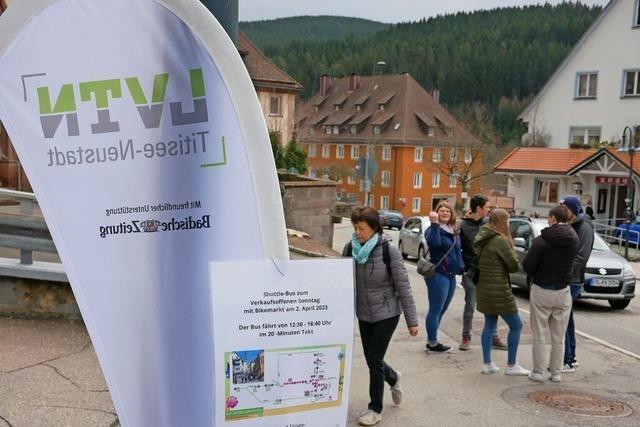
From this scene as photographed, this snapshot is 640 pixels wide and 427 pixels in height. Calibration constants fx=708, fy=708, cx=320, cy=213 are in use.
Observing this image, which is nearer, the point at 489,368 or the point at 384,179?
the point at 489,368

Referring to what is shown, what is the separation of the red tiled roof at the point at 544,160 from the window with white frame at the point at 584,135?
352 cm

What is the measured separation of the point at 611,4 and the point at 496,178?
3891cm

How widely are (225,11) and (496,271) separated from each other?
14.5 ft

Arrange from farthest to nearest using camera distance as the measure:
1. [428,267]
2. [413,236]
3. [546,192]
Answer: [546,192] → [413,236] → [428,267]

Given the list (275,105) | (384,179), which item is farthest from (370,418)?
(384,179)

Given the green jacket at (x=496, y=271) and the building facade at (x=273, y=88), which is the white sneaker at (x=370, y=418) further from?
the building facade at (x=273, y=88)

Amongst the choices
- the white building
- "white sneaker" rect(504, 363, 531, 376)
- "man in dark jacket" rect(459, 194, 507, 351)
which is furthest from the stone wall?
the white building

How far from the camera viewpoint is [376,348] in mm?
5598

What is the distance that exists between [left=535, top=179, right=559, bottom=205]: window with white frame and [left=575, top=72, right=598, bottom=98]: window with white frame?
22.0 feet

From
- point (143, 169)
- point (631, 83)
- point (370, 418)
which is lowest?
point (370, 418)

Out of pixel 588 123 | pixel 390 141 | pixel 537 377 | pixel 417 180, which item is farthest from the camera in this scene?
pixel 417 180

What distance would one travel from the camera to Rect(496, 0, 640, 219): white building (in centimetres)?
3494

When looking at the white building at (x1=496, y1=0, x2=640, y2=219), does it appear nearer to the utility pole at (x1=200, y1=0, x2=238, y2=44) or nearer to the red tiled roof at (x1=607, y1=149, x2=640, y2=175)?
the red tiled roof at (x1=607, y1=149, x2=640, y2=175)

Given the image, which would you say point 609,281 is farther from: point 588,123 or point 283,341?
point 588,123
